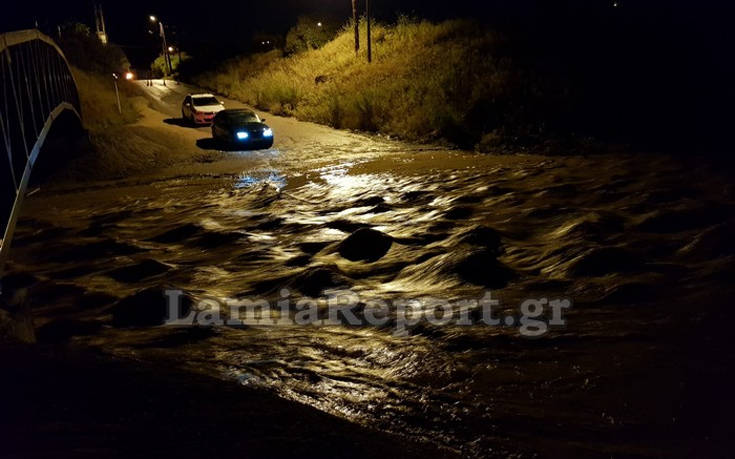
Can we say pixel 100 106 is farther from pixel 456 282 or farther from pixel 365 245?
pixel 456 282

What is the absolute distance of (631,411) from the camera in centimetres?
369

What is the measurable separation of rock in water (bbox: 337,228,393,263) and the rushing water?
0.25 meters

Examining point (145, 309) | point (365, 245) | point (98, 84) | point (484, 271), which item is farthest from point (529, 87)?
point (98, 84)

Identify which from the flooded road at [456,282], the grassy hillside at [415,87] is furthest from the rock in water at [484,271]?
the grassy hillside at [415,87]

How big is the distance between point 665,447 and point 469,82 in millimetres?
20003

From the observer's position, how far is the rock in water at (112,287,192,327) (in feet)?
20.9

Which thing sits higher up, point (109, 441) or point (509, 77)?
point (509, 77)

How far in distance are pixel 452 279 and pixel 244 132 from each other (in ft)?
49.3

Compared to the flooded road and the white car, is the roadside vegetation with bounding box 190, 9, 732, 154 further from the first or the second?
the white car

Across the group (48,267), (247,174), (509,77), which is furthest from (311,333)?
(509,77)

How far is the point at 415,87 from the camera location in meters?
23.4

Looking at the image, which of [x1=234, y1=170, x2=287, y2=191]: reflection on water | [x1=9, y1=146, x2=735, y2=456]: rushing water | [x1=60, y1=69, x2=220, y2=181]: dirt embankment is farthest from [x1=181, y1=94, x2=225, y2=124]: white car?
[x1=9, y1=146, x2=735, y2=456]: rushing water

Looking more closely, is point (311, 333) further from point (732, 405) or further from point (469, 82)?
point (469, 82)

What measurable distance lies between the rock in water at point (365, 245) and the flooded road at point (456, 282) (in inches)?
7.7
